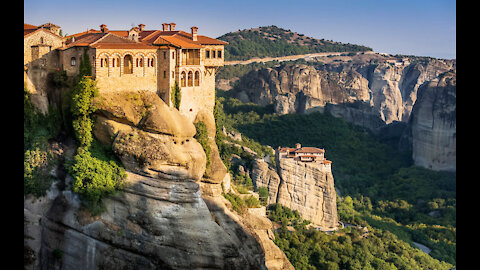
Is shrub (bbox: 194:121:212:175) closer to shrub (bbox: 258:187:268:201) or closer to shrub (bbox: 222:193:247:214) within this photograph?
shrub (bbox: 222:193:247:214)

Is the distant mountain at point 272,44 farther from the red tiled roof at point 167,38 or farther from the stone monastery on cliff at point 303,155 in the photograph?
the red tiled roof at point 167,38

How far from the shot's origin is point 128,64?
2833 centimetres

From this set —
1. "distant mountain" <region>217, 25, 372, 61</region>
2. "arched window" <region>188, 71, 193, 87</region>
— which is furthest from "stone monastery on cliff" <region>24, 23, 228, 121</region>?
"distant mountain" <region>217, 25, 372, 61</region>

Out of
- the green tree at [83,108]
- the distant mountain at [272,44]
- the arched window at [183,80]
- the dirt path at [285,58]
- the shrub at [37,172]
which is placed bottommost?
the shrub at [37,172]

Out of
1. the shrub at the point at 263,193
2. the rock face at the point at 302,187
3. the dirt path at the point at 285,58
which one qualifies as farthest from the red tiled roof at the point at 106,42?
the dirt path at the point at 285,58

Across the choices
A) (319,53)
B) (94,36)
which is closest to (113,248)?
(94,36)

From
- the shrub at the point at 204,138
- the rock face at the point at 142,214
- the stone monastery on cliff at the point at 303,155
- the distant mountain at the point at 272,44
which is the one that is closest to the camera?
the rock face at the point at 142,214

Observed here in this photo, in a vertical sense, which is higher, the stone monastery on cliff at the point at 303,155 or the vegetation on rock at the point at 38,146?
the vegetation on rock at the point at 38,146

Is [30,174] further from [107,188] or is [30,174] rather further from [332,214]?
[332,214]

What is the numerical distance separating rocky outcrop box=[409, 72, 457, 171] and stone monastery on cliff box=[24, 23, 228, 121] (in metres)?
59.0

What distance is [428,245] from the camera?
2224 inches

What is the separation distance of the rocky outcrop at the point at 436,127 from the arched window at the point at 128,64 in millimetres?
64571

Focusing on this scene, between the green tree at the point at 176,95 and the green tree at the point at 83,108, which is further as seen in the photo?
the green tree at the point at 176,95

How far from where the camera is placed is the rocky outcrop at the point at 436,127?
84062mm
